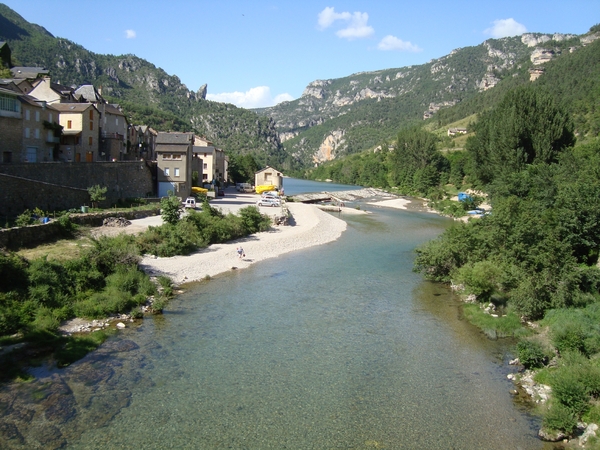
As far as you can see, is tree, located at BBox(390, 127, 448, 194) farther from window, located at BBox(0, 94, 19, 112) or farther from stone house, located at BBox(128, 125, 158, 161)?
window, located at BBox(0, 94, 19, 112)

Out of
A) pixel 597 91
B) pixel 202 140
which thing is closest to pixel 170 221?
pixel 202 140

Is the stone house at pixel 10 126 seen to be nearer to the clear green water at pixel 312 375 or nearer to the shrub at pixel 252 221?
the shrub at pixel 252 221

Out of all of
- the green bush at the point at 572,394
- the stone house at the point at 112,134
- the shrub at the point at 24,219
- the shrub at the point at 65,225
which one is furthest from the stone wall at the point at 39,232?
the green bush at the point at 572,394

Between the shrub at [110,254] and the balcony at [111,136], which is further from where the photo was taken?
the balcony at [111,136]

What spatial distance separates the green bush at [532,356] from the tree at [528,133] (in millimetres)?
42243

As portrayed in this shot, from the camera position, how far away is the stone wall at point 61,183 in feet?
95.4

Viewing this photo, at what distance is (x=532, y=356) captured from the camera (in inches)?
698

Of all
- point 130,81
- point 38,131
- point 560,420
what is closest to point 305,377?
point 560,420

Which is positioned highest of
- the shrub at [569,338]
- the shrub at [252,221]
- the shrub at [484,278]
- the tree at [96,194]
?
the tree at [96,194]

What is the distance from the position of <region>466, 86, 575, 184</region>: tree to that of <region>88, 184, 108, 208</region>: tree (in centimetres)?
4343

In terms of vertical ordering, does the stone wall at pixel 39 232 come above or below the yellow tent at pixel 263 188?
below

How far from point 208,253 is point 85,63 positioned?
467ft

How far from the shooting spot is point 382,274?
32.1 meters

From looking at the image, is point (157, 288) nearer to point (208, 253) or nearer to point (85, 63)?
point (208, 253)
